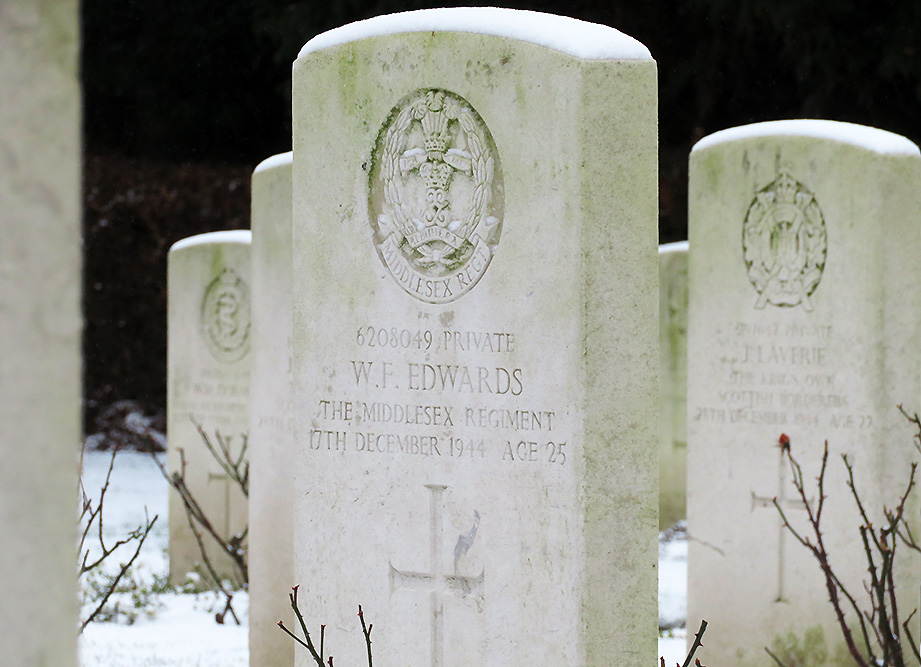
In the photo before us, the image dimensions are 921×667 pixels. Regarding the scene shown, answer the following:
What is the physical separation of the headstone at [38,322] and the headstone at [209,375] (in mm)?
5652

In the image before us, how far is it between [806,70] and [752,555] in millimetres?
7804

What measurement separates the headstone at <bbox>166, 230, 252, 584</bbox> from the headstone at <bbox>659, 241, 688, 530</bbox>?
2546 millimetres

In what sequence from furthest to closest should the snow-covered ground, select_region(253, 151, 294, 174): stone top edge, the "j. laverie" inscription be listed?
the snow-covered ground → the "j. laverie" inscription → select_region(253, 151, 294, 174): stone top edge

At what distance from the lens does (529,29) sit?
298 cm

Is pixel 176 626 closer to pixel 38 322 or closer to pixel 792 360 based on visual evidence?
pixel 792 360


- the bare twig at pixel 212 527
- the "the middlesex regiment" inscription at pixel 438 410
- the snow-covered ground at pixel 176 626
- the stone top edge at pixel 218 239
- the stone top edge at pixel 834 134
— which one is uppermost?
the stone top edge at pixel 834 134

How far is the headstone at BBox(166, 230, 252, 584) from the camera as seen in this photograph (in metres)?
6.71

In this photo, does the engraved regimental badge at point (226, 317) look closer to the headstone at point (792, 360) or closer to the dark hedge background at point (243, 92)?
the headstone at point (792, 360)

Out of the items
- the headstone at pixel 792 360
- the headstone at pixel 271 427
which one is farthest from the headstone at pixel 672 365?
the headstone at pixel 271 427

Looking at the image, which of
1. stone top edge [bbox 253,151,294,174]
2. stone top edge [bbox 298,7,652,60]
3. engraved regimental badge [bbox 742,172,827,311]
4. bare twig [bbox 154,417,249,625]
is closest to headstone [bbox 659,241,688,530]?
bare twig [bbox 154,417,249,625]

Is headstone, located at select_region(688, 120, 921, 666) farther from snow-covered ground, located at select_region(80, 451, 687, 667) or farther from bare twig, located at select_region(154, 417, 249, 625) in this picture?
bare twig, located at select_region(154, 417, 249, 625)

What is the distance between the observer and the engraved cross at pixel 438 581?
3127 millimetres

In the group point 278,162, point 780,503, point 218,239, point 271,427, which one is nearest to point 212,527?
point 218,239

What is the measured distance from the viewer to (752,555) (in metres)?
4.86
